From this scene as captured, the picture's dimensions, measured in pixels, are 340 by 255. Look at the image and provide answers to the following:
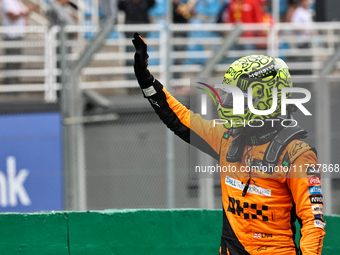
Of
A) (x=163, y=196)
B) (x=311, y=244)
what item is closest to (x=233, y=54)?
(x=163, y=196)

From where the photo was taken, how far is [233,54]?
727cm

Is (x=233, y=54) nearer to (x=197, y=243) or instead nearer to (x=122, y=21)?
(x=122, y=21)

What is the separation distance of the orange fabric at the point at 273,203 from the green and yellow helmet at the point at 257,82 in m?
0.17

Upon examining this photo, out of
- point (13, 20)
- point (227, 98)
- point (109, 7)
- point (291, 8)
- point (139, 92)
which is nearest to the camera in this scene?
point (227, 98)

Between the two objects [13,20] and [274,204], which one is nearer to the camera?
[274,204]

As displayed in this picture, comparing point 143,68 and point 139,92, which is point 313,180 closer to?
point 143,68

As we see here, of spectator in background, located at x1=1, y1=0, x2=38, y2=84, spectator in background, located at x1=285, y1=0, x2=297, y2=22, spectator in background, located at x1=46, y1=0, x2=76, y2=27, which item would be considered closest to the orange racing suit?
spectator in background, located at x1=46, y1=0, x2=76, y2=27

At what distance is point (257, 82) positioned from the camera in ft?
9.01

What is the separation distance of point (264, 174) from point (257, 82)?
0.47 meters

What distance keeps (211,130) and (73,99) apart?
3.81 meters

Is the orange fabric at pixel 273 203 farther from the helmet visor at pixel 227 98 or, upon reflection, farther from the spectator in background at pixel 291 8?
the spectator in background at pixel 291 8

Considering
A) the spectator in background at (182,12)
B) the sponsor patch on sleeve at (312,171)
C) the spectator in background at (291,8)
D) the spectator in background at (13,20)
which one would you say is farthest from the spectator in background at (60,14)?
the sponsor patch on sleeve at (312,171)

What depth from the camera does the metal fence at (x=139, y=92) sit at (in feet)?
22.0

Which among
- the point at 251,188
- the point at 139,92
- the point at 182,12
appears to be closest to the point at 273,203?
the point at 251,188
